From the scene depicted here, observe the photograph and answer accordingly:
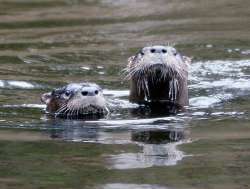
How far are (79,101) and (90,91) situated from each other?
0.16 m

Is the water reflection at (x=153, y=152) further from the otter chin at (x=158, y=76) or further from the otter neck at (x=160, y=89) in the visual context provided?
the otter neck at (x=160, y=89)

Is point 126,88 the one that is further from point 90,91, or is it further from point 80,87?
point 90,91

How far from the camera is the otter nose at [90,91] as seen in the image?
7.18m

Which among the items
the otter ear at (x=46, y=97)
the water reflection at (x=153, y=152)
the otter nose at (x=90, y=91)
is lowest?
the water reflection at (x=153, y=152)

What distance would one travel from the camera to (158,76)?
759cm

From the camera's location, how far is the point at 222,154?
5.59 metres

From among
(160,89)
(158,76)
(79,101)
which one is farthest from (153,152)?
(160,89)

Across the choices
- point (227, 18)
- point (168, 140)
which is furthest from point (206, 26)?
point (168, 140)

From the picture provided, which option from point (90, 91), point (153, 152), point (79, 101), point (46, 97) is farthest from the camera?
point (46, 97)

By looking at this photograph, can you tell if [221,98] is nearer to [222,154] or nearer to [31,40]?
[222,154]

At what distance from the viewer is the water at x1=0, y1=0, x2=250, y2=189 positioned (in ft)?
16.9

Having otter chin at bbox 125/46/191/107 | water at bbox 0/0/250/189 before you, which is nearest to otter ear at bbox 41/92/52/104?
water at bbox 0/0/250/189

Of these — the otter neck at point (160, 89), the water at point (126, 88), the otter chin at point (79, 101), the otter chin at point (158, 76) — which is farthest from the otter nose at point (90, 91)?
the otter neck at point (160, 89)

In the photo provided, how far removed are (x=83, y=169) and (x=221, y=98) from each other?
3459mm
